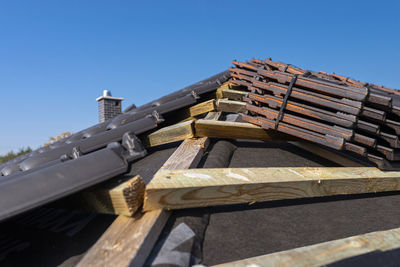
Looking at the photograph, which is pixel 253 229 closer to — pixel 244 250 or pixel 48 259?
A: pixel 244 250

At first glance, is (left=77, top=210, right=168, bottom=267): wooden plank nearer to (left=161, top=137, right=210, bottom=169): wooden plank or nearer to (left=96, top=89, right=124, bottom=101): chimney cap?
(left=161, top=137, right=210, bottom=169): wooden plank

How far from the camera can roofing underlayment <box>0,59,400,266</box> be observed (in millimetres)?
1678

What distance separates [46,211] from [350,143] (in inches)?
114

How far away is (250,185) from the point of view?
85.8 inches

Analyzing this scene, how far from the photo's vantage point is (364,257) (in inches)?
67.0

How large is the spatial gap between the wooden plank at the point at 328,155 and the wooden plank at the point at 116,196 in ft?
7.93

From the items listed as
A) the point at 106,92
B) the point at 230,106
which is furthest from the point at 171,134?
the point at 106,92

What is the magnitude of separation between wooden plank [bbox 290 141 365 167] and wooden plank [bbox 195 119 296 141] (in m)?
0.21

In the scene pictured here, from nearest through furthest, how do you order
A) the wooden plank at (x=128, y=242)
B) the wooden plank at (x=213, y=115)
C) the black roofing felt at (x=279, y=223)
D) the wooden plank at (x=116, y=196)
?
1. the wooden plank at (x=128, y=242)
2. the wooden plank at (x=116, y=196)
3. the black roofing felt at (x=279, y=223)
4. the wooden plank at (x=213, y=115)

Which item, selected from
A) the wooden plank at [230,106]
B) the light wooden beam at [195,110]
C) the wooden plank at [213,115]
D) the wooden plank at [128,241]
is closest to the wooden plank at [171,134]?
the wooden plank at [213,115]

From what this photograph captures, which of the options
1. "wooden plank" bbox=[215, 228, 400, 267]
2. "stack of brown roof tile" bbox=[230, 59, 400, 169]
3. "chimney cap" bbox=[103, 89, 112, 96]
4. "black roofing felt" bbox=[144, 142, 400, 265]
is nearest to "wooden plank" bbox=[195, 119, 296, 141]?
"stack of brown roof tile" bbox=[230, 59, 400, 169]

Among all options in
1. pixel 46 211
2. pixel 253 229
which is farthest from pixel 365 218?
pixel 46 211

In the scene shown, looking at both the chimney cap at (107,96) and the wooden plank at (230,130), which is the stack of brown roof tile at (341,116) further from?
the chimney cap at (107,96)

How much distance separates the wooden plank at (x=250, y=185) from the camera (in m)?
1.93
